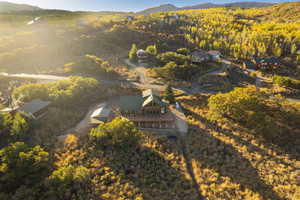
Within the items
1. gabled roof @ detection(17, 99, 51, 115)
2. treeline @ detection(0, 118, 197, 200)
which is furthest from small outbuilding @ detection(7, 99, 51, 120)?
treeline @ detection(0, 118, 197, 200)

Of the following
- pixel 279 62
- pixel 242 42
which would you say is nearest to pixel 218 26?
pixel 242 42

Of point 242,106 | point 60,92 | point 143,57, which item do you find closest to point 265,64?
point 242,106

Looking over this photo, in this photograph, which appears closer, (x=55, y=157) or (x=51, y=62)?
(x=55, y=157)

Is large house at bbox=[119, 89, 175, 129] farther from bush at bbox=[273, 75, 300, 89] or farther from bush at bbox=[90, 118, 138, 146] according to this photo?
bush at bbox=[273, 75, 300, 89]

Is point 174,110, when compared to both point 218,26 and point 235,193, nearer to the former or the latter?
point 235,193

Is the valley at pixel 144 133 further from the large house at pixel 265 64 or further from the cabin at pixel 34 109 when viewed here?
the large house at pixel 265 64

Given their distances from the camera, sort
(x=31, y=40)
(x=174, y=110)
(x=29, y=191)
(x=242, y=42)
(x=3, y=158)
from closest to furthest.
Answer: (x=29, y=191)
(x=3, y=158)
(x=174, y=110)
(x=31, y=40)
(x=242, y=42)

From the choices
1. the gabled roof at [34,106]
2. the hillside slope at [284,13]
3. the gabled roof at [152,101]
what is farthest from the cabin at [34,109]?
the hillside slope at [284,13]

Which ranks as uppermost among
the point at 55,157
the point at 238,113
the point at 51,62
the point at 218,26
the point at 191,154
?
the point at 218,26
